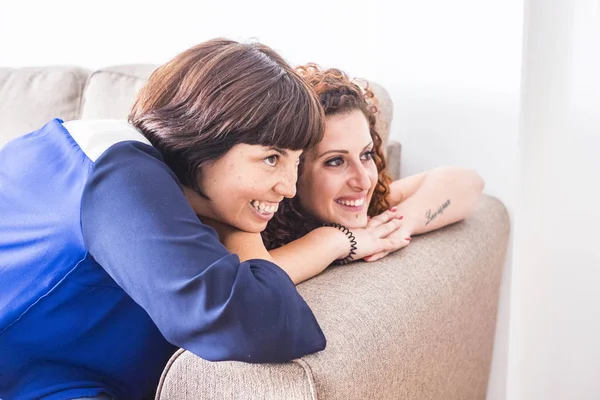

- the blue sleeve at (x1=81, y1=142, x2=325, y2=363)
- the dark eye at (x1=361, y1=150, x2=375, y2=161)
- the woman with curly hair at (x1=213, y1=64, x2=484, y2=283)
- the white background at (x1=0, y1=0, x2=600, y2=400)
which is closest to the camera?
the blue sleeve at (x1=81, y1=142, x2=325, y2=363)

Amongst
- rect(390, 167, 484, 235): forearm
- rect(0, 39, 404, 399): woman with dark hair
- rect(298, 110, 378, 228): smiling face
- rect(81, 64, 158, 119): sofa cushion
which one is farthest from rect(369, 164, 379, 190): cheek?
rect(81, 64, 158, 119): sofa cushion

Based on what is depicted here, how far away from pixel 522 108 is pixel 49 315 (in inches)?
49.9

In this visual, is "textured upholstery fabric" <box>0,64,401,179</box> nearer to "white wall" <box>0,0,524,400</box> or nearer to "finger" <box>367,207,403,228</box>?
"white wall" <box>0,0,524,400</box>

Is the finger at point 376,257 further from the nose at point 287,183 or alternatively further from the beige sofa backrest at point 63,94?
the beige sofa backrest at point 63,94

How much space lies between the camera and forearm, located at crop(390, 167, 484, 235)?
5.41ft

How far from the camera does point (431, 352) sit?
4.66 ft

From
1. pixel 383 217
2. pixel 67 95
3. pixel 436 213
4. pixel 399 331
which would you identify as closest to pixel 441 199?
pixel 436 213

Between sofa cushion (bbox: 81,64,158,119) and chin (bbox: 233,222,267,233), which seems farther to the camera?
sofa cushion (bbox: 81,64,158,119)

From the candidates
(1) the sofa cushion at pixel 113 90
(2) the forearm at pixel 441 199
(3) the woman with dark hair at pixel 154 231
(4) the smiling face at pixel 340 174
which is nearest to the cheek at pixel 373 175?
(4) the smiling face at pixel 340 174

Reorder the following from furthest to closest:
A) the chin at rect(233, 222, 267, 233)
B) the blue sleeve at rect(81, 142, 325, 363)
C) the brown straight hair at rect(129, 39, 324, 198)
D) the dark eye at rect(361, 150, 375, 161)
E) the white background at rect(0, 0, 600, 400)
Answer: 1. the white background at rect(0, 0, 600, 400)
2. the dark eye at rect(361, 150, 375, 161)
3. the chin at rect(233, 222, 267, 233)
4. the brown straight hair at rect(129, 39, 324, 198)
5. the blue sleeve at rect(81, 142, 325, 363)

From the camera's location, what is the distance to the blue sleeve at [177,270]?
3.26ft

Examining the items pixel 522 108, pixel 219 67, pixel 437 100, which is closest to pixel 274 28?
pixel 437 100

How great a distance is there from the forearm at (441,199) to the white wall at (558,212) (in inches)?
11.0

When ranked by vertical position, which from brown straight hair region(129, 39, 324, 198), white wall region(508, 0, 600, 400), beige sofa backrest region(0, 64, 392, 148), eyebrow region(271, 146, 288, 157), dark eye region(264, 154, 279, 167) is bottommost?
white wall region(508, 0, 600, 400)
